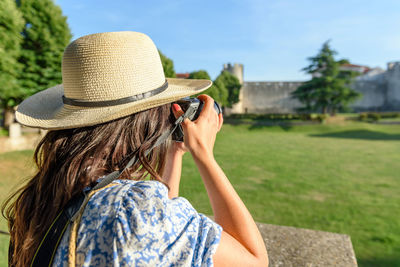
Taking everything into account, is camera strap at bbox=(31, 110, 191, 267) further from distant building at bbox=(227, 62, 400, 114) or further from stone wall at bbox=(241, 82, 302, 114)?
stone wall at bbox=(241, 82, 302, 114)

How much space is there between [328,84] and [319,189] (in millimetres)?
25087

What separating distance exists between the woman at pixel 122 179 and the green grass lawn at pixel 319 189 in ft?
2.24

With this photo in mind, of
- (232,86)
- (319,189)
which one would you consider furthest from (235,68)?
(319,189)

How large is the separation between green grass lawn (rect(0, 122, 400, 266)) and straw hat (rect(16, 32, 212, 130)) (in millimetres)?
674

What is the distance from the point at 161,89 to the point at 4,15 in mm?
6461

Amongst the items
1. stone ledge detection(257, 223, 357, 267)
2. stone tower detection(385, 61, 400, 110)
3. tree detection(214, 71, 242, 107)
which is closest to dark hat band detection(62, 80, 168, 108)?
stone ledge detection(257, 223, 357, 267)

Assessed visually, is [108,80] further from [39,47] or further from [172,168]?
[39,47]

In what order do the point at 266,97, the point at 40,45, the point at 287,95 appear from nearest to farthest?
the point at 40,45, the point at 287,95, the point at 266,97

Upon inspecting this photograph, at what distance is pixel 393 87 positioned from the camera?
124 feet

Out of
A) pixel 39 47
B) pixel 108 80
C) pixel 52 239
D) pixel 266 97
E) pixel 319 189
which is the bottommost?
pixel 319 189

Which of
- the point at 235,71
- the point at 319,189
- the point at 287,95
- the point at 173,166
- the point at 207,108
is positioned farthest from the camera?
the point at 287,95

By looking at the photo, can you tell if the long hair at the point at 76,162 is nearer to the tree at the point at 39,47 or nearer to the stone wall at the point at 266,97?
the tree at the point at 39,47

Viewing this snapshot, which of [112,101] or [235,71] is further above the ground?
[235,71]

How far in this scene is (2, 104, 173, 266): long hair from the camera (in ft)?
2.71
